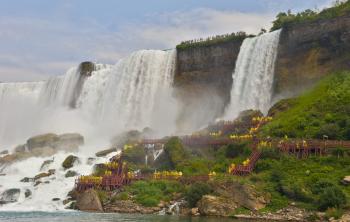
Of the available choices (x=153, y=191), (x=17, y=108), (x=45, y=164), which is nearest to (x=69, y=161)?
(x=45, y=164)

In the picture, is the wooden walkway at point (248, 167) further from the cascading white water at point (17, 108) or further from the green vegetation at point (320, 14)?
the cascading white water at point (17, 108)

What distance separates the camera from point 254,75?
67.8 m

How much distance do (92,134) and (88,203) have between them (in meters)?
37.5

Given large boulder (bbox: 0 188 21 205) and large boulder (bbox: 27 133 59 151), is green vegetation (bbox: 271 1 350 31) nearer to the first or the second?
large boulder (bbox: 27 133 59 151)

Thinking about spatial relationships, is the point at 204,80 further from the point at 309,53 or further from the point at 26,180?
the point at 26,180

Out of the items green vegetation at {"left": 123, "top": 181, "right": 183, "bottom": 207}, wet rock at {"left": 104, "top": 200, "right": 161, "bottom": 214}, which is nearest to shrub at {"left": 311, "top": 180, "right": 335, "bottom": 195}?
green vegetation at {"left": 123, "top": 181, "right": 183, "bottom": 207}

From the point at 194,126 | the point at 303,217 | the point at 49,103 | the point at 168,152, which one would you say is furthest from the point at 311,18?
the point at 49,103

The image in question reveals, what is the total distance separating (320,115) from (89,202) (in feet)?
75.8

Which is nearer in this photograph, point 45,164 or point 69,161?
point 69,161

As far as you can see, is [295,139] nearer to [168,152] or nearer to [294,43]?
[168,152]

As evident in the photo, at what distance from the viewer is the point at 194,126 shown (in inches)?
2943

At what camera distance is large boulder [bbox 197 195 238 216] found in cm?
3638

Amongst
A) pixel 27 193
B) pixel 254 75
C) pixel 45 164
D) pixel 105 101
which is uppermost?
pixel 254 75

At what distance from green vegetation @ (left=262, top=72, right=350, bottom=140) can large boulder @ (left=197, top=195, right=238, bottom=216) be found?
46.2 feet
